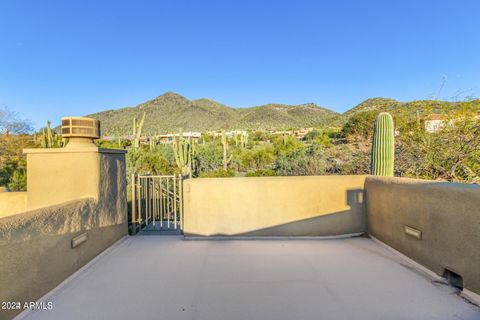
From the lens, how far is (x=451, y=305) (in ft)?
7.63

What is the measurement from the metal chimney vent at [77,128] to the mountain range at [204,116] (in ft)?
134

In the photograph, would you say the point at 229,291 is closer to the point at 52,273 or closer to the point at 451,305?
the point at 52,273

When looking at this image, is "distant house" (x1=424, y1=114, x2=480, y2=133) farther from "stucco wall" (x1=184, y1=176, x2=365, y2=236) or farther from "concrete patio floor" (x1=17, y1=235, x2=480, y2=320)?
"concrete patio floor" (x1=17, y1=235, x2=480, y2=320)

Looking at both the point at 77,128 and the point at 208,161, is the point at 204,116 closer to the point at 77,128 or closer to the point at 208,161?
the point at 208,161

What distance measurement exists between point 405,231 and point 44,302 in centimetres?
436

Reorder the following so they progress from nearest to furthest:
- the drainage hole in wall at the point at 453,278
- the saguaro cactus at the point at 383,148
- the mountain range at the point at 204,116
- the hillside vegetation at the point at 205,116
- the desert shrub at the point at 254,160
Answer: the drainage hole in wall at the point at 453,278 < the saguaro cactus at the point at 383,148 < the desert shrub at the point at 254,160 < the mountain range at the point at 204,116 < the hillside vegetation at the point at 205,116

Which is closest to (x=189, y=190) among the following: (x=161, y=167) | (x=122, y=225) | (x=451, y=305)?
(x=122, y=225)

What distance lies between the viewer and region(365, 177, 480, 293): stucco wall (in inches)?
95.4

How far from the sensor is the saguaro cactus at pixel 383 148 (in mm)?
5324

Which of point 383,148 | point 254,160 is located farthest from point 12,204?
point 254,160

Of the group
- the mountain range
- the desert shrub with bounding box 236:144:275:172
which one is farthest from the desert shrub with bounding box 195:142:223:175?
the mountain range

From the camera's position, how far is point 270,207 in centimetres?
434

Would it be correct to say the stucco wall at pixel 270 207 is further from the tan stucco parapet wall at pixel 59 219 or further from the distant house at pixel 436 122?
the distant house at pixel 436 122

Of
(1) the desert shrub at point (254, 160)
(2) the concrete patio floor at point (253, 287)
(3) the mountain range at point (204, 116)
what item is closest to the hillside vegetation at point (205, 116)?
(3) the mountain range at point (204, 116)
